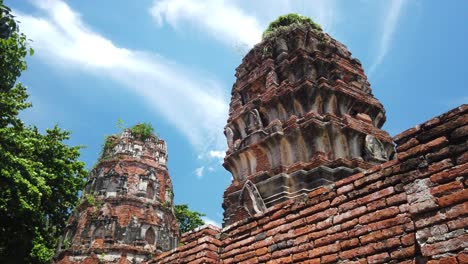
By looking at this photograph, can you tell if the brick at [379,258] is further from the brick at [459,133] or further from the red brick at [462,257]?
the brick at [459,133]

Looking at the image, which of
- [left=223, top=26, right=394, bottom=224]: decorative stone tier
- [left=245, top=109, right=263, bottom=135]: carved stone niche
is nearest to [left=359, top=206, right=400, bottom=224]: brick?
[left=223, top=26, right=394, bottom=224]: decorative stone tier

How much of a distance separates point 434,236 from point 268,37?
26.2 feet

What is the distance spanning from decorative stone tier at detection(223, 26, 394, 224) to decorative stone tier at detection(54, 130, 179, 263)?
1352cm

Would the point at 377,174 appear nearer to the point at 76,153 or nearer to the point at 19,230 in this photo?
the point at 19,230

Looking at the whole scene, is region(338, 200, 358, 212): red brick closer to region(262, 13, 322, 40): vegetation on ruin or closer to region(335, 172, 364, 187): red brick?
region(335, 172, 364, 187): red brick

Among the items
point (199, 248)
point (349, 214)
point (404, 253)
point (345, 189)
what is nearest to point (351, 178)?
point (345, 189)

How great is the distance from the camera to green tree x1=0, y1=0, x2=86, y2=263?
988cm

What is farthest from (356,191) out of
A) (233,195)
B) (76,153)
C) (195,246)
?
(76,153)

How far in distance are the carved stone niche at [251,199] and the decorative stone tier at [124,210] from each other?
1422 cm

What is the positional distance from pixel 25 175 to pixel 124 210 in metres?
11.0

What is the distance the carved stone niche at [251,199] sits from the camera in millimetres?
7248

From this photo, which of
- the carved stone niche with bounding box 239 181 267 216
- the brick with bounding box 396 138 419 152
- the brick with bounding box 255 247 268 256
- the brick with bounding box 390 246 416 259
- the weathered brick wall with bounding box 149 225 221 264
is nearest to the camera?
the brick with bounding box 390 246 416 259

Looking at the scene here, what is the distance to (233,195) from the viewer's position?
323 inches

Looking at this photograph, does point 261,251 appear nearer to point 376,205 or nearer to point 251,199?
point 376,205
